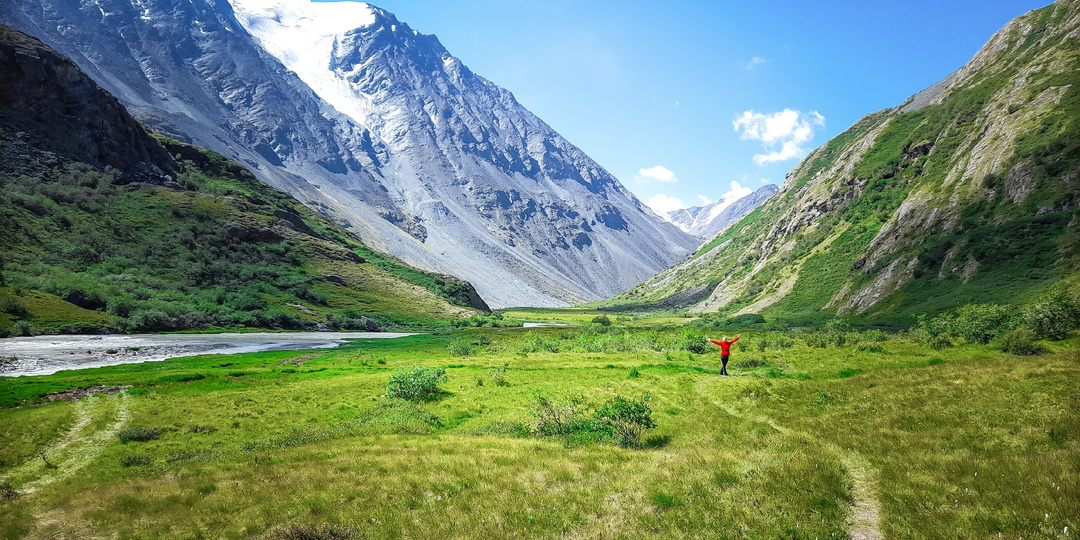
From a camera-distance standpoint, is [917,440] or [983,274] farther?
[983,274]

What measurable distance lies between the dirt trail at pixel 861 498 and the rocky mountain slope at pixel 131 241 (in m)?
94.5

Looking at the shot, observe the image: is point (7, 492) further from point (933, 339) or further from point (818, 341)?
point (933, 339)

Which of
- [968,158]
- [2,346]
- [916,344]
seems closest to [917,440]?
[916,344]

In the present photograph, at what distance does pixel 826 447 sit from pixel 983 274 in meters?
76.5

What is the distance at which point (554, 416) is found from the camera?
23094 mm

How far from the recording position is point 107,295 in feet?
274

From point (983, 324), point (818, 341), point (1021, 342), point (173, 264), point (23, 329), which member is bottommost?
point (818, 341)

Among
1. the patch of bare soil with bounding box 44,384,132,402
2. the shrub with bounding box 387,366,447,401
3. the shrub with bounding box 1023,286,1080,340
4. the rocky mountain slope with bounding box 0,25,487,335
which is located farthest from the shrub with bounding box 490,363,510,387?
the rocky mountain slope with bounding box 0,25,487,335

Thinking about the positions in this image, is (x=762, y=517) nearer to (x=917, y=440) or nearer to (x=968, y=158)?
(x=917, y=440)

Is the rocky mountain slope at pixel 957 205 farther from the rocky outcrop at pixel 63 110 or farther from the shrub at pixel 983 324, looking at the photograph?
A: the rocky outcrop at pixel 63 110

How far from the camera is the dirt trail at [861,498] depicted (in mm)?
9562

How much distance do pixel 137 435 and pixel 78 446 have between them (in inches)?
86.7

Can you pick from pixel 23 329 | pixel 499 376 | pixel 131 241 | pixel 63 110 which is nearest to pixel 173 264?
pixel 131 241

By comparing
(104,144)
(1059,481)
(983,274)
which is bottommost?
(1059,481)
